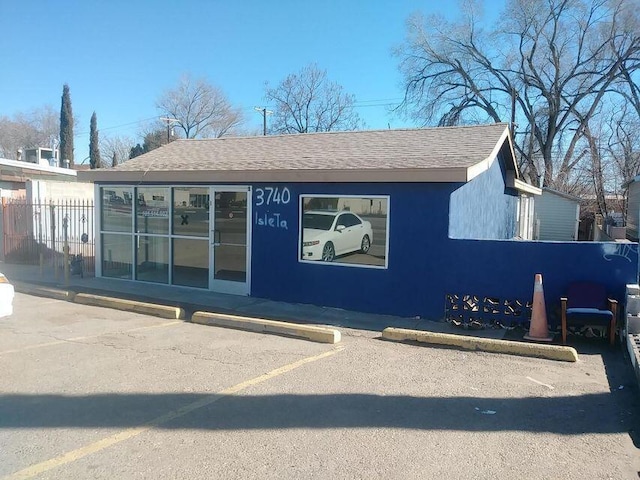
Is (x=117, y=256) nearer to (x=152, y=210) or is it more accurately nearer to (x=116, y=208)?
(x=116, y=208)

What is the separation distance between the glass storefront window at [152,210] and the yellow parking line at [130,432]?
6.44m

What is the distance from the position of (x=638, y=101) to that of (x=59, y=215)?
3344 centimetres

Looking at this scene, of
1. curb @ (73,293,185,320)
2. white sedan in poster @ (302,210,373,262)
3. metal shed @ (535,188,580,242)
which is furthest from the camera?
metal shed @ (535,188,580,242)

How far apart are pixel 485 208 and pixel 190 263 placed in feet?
22.0

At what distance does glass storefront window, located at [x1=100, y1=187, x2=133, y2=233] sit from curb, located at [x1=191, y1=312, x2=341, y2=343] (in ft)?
14.4

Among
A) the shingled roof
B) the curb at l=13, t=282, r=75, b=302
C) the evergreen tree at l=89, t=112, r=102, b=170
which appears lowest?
the curb at l=13, t=282, r=75, b=302

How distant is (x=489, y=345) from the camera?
7.00 metres

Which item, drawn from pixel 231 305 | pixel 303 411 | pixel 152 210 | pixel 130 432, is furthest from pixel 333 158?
pixel 130 432

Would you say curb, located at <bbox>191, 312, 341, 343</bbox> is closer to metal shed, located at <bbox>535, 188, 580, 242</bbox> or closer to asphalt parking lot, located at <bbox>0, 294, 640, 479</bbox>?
asphalt parking lot, located at <bbox>0, 294, 640, 479</bbox>

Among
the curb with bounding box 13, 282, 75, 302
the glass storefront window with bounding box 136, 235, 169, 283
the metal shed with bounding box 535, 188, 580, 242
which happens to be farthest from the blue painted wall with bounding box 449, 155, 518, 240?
the metal shed with bounding box 535, 188, 580, 242

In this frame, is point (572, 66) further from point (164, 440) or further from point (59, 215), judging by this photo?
point (164, 440)

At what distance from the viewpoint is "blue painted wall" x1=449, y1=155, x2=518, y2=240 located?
9281 millimetres

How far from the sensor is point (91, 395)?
16.9 feet

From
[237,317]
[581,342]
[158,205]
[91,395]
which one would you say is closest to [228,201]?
[158,205]
